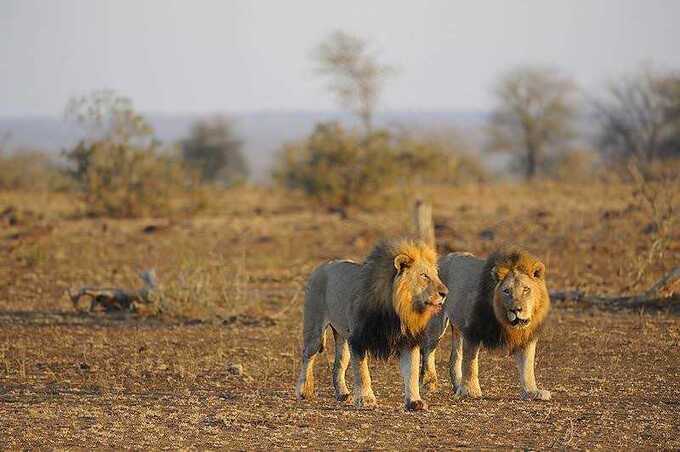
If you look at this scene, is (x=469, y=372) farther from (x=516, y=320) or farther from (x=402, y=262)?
(x=402, y=262)

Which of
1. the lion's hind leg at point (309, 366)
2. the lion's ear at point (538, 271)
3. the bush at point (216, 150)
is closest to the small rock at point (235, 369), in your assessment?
the lion's hind leg at point (309, 366)

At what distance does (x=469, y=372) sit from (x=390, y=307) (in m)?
1.13

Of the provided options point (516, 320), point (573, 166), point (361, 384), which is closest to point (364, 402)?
point (361, 384)

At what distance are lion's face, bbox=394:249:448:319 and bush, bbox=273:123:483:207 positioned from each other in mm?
21339

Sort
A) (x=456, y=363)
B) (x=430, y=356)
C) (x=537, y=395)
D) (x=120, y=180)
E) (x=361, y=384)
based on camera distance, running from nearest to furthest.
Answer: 1. (x=361, y=384)
2. (x=537, y=395)
3. (x=456, y=363)
4. (x=430, y=356)
5. (x=120, y=180)

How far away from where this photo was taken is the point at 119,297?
14133 millimetres

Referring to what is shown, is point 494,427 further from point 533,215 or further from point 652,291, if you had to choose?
point 533,215

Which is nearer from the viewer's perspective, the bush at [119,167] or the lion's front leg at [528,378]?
the lion's front leg at [528,378]

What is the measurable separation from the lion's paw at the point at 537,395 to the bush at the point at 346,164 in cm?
2078

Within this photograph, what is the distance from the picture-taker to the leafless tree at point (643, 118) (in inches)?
1793

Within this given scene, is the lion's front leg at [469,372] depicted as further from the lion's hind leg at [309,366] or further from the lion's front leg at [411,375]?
the lion's hind leg at [309,366]

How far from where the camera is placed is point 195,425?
26.5 ft

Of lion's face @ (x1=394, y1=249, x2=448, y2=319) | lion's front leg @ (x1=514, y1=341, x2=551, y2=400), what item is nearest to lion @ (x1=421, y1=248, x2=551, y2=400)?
lion's front leg @ (x1=514, y1=341, x2=551, y2=400)

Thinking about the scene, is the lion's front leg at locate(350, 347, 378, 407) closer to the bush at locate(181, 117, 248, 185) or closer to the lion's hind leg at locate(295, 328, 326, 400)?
the lion's hind leg at locate(295, 328, 326, 400)
